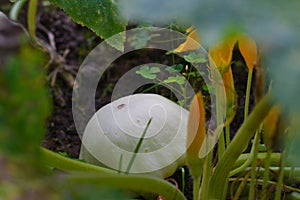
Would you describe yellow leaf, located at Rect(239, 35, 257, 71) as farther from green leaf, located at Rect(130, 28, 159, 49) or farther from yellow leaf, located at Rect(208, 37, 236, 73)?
green leaf, located at Rect(130, 28, 159, 49)

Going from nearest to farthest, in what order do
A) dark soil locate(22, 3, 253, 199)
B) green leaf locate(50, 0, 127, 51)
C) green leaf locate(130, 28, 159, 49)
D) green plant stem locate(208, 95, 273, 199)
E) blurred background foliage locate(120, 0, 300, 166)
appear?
blurred background foliage locate(120, 0, 300, 166) → green plant stem locate(208, 95, 273, 199) → green leaf locate(50, 0, 127, 51) → dark soil locate(22, 3, 253, 199) → green leaf locate(130, 28, 159, 49)

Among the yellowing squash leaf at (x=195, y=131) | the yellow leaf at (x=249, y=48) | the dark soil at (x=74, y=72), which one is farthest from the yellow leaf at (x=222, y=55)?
the dark soil at (x=74, y=72)

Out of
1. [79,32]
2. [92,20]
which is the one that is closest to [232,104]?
[92,20]

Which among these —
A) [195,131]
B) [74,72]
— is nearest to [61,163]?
[195,131]

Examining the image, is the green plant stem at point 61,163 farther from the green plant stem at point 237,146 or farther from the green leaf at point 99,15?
the green leaf at point 99,15

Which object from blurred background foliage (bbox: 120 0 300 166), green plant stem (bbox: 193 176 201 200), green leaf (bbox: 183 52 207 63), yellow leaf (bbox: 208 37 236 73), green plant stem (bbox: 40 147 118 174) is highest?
blurred background foliage (bbox: 120 0 300 166)

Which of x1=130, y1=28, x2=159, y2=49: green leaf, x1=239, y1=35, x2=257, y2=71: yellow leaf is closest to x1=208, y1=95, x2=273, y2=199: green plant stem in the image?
x1=239, y1=35, x2=257, y2=71: yellow leaf

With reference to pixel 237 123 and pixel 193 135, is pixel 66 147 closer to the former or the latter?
pixel 237 123
